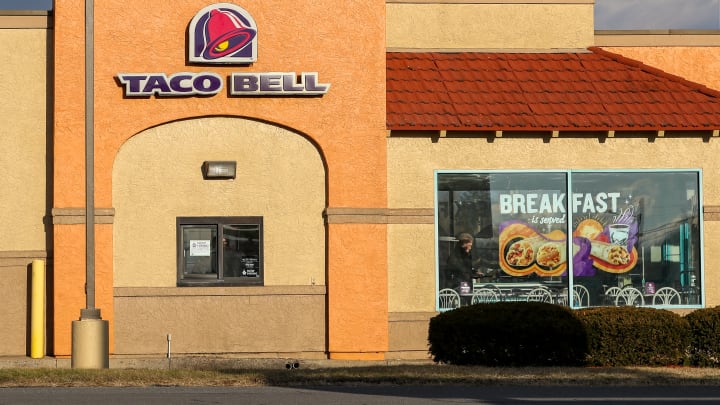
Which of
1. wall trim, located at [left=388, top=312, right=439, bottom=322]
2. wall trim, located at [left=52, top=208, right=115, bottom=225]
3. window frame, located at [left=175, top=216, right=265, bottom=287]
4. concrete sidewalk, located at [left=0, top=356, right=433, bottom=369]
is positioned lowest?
concrete sidewalk, located at [left=0, top=356, right=433, bottom=369]

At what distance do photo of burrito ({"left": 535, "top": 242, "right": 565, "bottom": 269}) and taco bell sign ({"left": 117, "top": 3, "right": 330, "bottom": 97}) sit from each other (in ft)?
14.9

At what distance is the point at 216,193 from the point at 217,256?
105 cm

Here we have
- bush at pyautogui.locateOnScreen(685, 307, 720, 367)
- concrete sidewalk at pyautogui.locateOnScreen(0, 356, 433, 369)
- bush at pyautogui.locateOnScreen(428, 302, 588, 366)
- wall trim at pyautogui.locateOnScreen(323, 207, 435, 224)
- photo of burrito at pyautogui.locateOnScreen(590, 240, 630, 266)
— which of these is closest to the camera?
bush at pyautogui.locateOnScreen(428, 302, 588, 366)

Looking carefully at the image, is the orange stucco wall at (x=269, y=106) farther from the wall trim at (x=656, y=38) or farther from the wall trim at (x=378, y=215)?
the wall trim at (x=656, y=38)

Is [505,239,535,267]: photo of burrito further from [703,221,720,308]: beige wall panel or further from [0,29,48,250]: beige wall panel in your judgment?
[0,29,48,250]: beige wall panel

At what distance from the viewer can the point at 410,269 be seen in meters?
21.3

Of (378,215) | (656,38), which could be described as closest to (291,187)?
(378,215)

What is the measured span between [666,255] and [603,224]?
1.21 metres

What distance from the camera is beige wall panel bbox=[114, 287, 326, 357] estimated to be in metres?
20.7

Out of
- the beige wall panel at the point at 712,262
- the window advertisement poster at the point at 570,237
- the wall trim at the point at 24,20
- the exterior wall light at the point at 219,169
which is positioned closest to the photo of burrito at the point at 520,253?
the window advertisement poster at the point at 570,237

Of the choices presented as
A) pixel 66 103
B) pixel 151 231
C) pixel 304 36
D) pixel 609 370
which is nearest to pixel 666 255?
pixel 609 370

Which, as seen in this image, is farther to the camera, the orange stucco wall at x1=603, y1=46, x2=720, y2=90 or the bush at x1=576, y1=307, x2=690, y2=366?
the orange stucco wall at x1=603, y1=46, x2=720, y2=90

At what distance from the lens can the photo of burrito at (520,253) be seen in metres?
21.4

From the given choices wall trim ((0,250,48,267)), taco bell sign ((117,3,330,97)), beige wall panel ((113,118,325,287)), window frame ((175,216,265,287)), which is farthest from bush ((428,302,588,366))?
wall trim ((0,250,48,267))
